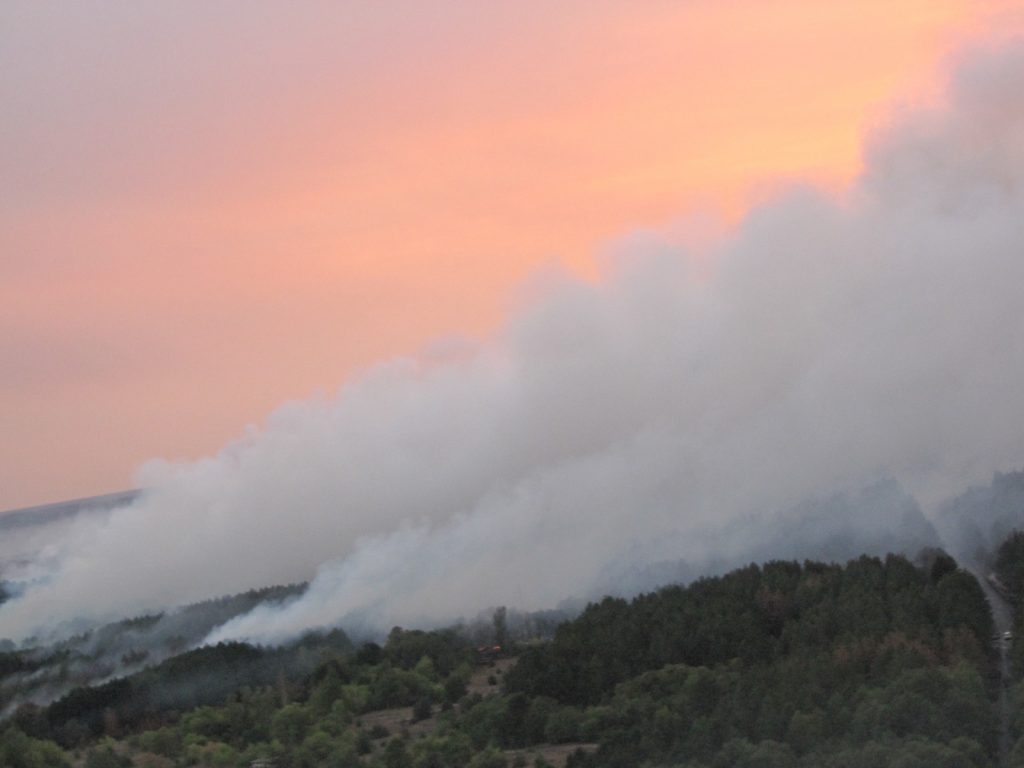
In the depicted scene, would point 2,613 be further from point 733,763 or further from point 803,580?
point 733,763

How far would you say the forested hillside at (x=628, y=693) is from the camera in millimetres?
56188

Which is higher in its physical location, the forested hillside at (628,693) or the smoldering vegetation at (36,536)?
the smoldering vegetation at (36,536)

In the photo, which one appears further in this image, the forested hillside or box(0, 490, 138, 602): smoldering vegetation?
box(0, 490, 138, 602): smoldering vegetation

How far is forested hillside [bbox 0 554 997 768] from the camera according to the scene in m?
56.2

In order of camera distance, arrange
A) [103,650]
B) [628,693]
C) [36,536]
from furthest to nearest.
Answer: [36,536] < [103,650] < [628,693]

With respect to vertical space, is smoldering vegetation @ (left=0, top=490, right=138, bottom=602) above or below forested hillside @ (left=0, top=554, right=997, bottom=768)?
above

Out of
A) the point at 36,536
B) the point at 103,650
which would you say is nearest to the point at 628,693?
the point at 103,650

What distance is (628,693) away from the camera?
211ft

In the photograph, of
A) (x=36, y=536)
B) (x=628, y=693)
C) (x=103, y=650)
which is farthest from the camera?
(x=36, y=536)

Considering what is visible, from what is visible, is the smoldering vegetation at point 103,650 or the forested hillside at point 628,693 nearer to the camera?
the forested hillside at point 628,693

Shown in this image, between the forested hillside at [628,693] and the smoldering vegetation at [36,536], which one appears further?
the smoldering vegetation at [36,536]

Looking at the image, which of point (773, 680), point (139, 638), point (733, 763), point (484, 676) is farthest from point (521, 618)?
point (733, 763)

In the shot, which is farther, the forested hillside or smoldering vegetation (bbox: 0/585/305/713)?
smoldering vegetation (bbox: 0/585/305/713)

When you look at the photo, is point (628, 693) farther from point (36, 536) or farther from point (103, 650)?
point (36, 536)
